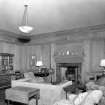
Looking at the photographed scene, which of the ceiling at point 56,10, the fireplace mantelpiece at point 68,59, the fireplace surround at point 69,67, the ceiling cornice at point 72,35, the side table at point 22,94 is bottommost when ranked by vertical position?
the side table at point 22,94

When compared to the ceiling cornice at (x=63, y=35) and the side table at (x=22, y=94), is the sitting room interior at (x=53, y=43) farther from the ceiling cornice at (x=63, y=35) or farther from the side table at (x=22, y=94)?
the side table at (x=22, y=94)

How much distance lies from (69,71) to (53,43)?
1795mm

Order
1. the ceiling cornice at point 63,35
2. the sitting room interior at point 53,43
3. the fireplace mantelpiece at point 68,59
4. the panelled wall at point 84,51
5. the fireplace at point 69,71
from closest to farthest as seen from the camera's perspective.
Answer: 1. the sitting room interior at point 53,43
2. the ceiling cornice at point 63,35
3. the panelled wall at point 84,51
4. the fireplace mantelpiece at point 68,59
5. the fireplace at point 69,71

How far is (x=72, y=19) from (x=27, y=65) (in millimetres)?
4571

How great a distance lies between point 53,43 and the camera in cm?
693

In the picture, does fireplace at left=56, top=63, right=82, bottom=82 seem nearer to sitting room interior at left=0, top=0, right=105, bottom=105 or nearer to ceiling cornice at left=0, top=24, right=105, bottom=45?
sitting room interior at left=0, top=0, right=105, bottom=105

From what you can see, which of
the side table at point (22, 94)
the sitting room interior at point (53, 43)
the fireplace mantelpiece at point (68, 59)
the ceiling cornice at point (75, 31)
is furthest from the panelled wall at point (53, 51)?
the side table at point (22, 94)

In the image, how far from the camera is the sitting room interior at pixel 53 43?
11.5 ft

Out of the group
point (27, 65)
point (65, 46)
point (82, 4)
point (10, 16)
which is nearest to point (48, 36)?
point (65, 46)

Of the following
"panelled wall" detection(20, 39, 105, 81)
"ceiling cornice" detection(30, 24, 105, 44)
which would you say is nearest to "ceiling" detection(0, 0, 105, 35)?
"ceiling cornice" detection(30, 24, 105, 44)

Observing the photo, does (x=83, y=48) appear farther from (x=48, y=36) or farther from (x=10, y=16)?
(x=10, y=16)

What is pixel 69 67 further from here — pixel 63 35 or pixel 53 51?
pixel 63 35

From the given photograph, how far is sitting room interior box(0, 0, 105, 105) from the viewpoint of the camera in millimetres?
3512

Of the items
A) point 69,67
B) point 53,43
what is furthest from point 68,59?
point 53,43
